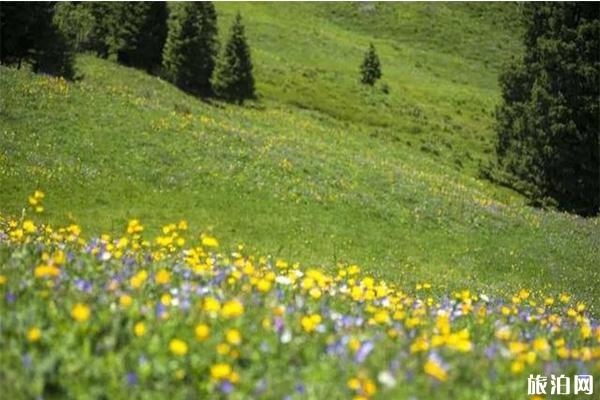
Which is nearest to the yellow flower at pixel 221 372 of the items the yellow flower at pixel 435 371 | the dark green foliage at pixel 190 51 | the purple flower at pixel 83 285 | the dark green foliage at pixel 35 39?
the yellow flower at pixel 435 371

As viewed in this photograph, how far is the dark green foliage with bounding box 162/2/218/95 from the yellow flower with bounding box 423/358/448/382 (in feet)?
162

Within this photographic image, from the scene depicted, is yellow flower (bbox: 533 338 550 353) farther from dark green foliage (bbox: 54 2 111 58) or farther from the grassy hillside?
dark green foliage (bbox: 54 2 111 58)

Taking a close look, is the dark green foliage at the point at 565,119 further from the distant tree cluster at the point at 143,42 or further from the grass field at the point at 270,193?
the distant tree cluster at the point at 143,42

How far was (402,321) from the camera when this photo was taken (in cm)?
680

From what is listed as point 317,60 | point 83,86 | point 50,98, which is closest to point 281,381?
point 50,98

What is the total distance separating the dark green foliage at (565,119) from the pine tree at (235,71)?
23433 millimetres

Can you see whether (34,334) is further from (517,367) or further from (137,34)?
(137,34)

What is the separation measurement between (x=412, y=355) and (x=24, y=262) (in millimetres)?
3982

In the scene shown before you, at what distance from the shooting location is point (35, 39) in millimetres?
42969

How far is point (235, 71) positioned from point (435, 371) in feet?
168

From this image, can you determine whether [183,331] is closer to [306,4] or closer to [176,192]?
[176,192]

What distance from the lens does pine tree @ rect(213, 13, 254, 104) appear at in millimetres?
53312

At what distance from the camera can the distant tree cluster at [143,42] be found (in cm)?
4297

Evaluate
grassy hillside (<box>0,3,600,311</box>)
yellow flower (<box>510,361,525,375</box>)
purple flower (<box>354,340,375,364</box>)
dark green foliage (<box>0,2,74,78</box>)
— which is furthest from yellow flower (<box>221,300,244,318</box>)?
dark green foliage (<box>0,2,74,78</box>)
